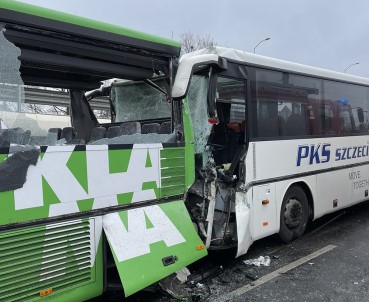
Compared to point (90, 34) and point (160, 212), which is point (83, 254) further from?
point (90, 34)

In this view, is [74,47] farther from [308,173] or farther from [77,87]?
[308,173]

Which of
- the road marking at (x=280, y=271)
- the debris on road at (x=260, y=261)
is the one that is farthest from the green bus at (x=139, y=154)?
the road marking at (x=280, y=271)

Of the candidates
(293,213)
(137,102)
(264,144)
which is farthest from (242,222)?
(137,102)

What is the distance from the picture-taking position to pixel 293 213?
6.02 meters

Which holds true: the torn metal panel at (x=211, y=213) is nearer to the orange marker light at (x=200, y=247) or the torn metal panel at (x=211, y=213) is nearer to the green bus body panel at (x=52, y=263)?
the orange marker light at (x=200, y=247)

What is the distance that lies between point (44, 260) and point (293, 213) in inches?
159

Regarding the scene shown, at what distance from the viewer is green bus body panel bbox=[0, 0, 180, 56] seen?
298 cm

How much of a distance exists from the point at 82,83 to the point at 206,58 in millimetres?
1714

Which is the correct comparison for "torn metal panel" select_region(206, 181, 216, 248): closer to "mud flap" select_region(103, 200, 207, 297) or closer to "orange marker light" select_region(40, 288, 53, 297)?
"mud flap" select_region(103, 200, 207, 297)

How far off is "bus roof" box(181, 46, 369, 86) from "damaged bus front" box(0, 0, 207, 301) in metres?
0.80

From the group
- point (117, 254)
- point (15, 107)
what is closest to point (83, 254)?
point (117, 254)

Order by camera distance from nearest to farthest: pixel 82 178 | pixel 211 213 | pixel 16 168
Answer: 1. pixel 16 168
2. pixel 82 178
3. pixel 211 213

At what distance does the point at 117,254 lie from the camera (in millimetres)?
3506

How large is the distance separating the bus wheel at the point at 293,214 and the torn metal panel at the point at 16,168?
3947 mm
